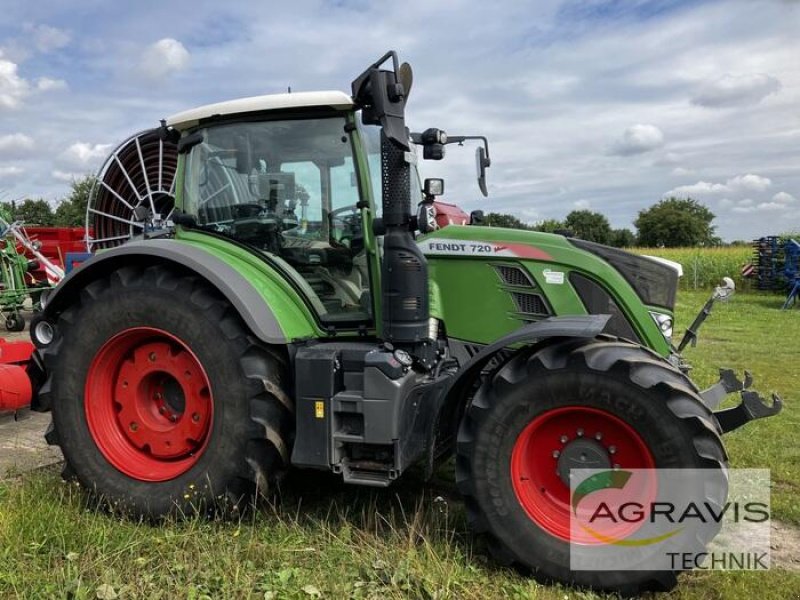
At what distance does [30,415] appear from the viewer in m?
6.15

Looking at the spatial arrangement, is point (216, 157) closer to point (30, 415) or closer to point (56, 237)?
point (30, 415)

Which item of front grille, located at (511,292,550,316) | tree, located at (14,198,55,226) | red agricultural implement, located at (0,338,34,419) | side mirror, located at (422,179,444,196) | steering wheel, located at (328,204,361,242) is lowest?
red agricultural implement, located at (0,338,34,419)

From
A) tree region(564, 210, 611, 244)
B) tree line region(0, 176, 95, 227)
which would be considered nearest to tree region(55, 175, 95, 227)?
tree line region(0, 176, 95, 227)

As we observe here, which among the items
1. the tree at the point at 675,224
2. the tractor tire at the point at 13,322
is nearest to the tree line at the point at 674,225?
the tree at the point at 675,224

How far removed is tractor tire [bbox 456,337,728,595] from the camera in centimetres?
287

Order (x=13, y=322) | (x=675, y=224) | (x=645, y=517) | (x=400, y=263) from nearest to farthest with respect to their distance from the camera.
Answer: (x=645, y=517)
(x=400, y=263)
(x=13, y=322)
(x=675, y=224)

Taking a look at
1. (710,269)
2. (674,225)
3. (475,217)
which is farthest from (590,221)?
(475,217)

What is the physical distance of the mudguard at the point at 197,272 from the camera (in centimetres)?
342

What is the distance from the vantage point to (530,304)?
3703 millimetres

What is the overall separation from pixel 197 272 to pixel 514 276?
1736 mm

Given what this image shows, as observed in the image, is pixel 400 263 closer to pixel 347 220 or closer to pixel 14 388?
pixel 347 220

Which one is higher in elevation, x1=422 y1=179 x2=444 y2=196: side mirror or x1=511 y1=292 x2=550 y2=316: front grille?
x1=422 y1=179 x2=444 y2=196: side mirror

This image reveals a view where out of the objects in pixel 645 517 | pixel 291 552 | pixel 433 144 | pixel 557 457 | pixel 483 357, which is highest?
pixel 433 144

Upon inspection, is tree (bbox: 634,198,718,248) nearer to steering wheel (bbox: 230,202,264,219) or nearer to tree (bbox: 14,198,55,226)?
tree (bbox: 14,198,55,226)
